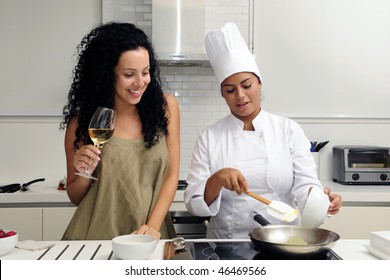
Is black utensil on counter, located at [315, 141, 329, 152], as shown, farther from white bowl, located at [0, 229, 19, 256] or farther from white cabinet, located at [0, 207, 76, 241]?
white bowl, located at [0, 229, 19, 256]

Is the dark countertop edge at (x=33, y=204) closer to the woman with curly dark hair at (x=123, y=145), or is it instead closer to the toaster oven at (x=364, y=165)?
the woman with curly dark hair at (x=123, y=145)

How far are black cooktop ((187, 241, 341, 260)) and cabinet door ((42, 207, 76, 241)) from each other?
5.11 ft

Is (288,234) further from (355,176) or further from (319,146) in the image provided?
(319,146)

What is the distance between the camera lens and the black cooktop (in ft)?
4.69

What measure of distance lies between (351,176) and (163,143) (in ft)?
6.02

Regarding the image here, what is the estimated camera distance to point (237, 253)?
1581mm

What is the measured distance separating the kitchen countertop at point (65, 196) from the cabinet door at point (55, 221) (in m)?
0.05

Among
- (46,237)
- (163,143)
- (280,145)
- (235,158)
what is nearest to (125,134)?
(163,143)

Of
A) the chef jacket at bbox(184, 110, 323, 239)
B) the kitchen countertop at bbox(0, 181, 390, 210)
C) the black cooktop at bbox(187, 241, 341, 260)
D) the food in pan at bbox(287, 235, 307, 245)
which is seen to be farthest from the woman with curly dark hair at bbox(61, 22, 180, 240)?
the kitchen countertop at bbox(0, 181, 390, 210)

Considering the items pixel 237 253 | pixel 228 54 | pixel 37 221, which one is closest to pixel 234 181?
pixel 237 253

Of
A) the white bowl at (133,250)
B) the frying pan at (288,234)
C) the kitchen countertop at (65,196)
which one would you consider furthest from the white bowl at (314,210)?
the kitchen countertop at (65,196)

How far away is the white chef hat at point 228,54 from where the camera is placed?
2002mm

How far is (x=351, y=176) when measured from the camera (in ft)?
11.0

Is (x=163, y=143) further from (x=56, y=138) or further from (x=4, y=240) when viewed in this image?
(x=56, y=138)
